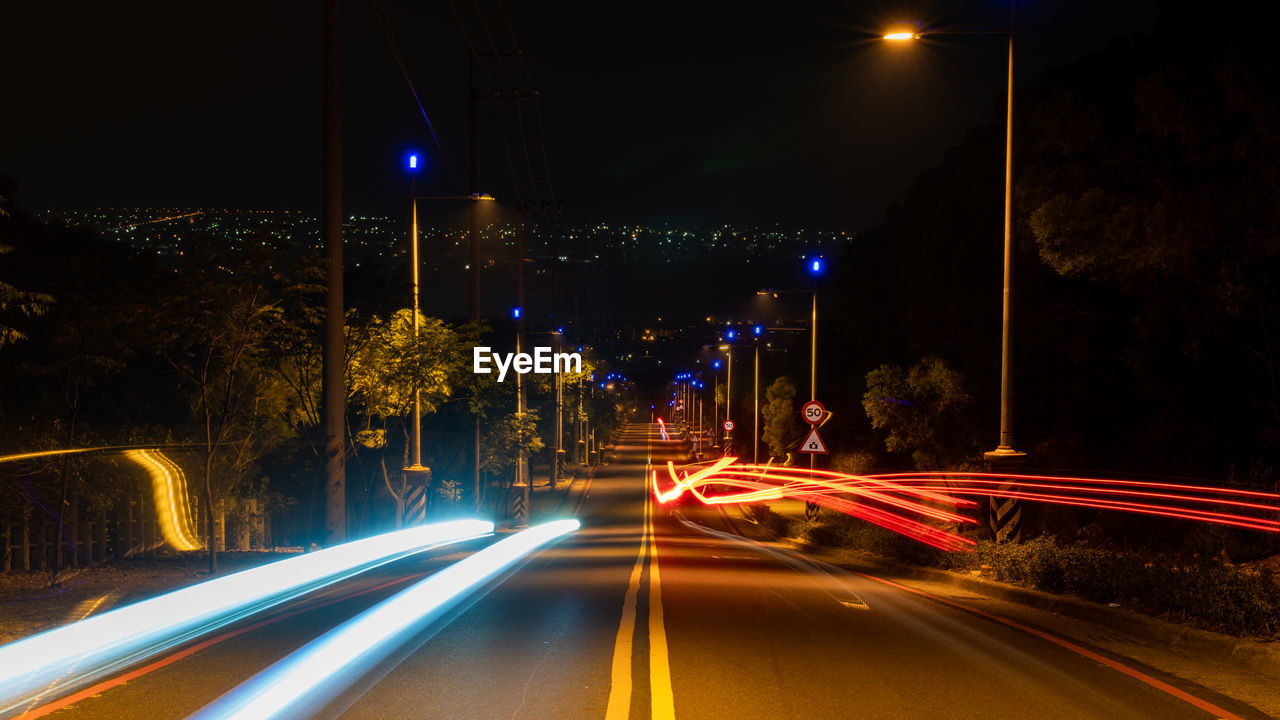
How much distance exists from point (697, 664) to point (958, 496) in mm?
23805

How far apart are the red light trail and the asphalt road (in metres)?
4.37

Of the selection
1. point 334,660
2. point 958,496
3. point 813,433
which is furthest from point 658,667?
point 813,433

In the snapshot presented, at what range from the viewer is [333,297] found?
652 inches

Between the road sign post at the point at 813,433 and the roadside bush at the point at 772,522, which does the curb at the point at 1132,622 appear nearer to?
the road sign post at the point at 813,433

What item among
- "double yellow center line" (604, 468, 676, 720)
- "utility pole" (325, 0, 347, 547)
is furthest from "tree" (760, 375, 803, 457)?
"double yellow center line" (604, 468, 676, 720)

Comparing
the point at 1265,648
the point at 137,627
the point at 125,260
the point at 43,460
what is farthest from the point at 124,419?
the point at 1265,648

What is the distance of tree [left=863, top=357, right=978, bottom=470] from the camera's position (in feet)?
110

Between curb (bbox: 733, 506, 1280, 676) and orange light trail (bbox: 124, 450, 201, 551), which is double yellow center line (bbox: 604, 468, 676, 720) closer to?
curb (bbox: 733, 506, 1280, 676)

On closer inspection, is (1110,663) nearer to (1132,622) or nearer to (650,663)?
(1132,622)

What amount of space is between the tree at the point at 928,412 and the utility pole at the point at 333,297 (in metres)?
22.2

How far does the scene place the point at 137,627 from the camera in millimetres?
8641

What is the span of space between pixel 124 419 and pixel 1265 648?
28221 mm

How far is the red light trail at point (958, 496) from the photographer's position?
16.5 meters

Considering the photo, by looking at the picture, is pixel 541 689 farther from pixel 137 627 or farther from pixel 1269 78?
pixel 1269 78
